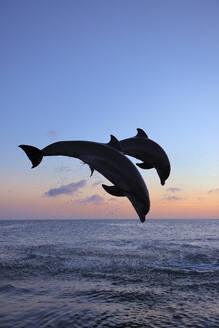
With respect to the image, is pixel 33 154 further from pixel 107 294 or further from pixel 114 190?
pixel 107 294

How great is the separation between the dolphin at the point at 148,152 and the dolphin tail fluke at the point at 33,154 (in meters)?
1.17

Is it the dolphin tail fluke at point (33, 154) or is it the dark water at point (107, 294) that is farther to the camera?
the dark water at point (107, 294)

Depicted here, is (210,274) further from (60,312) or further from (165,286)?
(60,312)

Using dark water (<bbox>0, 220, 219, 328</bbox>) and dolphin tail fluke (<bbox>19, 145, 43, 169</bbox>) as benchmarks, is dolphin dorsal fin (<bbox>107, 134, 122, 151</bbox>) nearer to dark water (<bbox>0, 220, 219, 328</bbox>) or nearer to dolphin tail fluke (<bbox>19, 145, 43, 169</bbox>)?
dolphin tail fluke (<bbox>19, 145, 43, 169</bbox>)

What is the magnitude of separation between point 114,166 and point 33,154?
1.28 metres

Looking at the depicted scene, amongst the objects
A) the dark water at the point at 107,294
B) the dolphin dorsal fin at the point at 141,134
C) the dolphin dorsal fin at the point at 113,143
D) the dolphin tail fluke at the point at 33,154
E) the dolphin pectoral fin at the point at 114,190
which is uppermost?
the dolphin dorsal fin at the point at 141,134

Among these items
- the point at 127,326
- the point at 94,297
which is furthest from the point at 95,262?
the point at 127,326

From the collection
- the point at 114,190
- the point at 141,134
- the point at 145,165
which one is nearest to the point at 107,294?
the point at 145,165

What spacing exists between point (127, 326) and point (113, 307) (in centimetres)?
201

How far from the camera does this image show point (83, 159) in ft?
12.5

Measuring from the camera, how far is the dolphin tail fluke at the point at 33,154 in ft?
13.5

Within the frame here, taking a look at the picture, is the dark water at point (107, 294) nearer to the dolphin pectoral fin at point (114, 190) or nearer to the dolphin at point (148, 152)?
the dolphin at point (148, 152)

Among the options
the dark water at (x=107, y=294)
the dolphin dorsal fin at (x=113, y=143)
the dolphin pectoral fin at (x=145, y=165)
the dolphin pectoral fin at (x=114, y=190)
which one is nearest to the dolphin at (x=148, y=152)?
the dolphin pectoral fin at (x=145, y=165)

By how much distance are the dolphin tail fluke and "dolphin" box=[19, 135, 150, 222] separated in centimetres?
26
